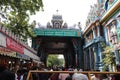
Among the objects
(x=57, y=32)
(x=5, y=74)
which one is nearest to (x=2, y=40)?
(x=5, y=74)

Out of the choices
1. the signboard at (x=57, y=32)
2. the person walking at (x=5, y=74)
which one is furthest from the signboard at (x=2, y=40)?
the signboard at (x=57, y=32)

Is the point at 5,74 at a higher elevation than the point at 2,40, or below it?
below

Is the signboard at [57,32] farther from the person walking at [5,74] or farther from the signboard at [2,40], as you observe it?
the person walking at [5,74]

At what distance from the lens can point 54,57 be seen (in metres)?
84.8

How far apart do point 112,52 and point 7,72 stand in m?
14.2

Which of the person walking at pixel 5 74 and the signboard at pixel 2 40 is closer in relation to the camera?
the person walking at pixel 5 74

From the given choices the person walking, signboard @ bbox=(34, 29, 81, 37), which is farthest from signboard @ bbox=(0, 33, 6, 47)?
signboard @ bbox=(34, 29, 81, 37)

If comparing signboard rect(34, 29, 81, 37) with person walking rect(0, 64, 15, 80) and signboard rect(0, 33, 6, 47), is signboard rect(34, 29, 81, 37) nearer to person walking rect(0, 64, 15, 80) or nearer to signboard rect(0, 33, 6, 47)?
signboard rect(0, 33, 6, 47)

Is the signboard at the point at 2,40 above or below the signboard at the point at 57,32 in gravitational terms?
below

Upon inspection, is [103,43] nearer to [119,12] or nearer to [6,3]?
[119,12]

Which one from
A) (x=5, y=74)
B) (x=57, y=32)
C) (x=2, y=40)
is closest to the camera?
(x=5, y=74)

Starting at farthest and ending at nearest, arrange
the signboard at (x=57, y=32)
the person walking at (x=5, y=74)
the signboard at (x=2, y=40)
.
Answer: the signboard at (x=57, y=32)
the signboard at (x=2, y=40)
the person walking at (x=5, y=74)

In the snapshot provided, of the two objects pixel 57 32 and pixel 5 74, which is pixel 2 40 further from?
pixel 57 32

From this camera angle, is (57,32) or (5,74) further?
(57,32)
